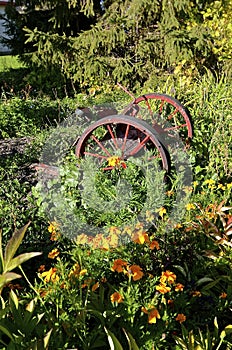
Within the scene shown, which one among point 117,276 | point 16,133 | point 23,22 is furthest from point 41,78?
point 117,276

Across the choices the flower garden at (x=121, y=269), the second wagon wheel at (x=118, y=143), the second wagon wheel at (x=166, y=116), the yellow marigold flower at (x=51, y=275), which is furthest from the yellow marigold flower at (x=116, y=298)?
the second wagon wheel at (x=166, y=116)

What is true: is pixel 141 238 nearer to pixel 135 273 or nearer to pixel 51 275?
pixel 135 273

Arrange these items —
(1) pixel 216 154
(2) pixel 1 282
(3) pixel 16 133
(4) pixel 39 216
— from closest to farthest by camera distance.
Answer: (2) pixel 1 282, (4) pixel 39 216, (1) pixel 216 154, (3) pixel 16 133

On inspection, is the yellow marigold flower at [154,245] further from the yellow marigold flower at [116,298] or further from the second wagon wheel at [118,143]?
the second wagon wheel at [118,143]

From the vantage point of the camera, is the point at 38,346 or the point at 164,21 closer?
the point at 38,346

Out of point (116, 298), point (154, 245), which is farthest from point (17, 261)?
point (154, 245)

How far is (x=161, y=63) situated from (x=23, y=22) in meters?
3.15

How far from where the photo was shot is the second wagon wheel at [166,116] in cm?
409

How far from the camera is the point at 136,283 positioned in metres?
2.12

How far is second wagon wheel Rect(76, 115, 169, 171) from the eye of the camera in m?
3.51

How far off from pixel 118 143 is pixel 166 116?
2.81ft

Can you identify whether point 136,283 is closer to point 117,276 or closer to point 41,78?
point 117,276

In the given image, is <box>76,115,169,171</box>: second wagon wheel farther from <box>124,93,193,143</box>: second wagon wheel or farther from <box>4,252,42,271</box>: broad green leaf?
<box>4,252,42,271</box>: broad green leaf

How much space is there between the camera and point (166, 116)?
15.4 feet
